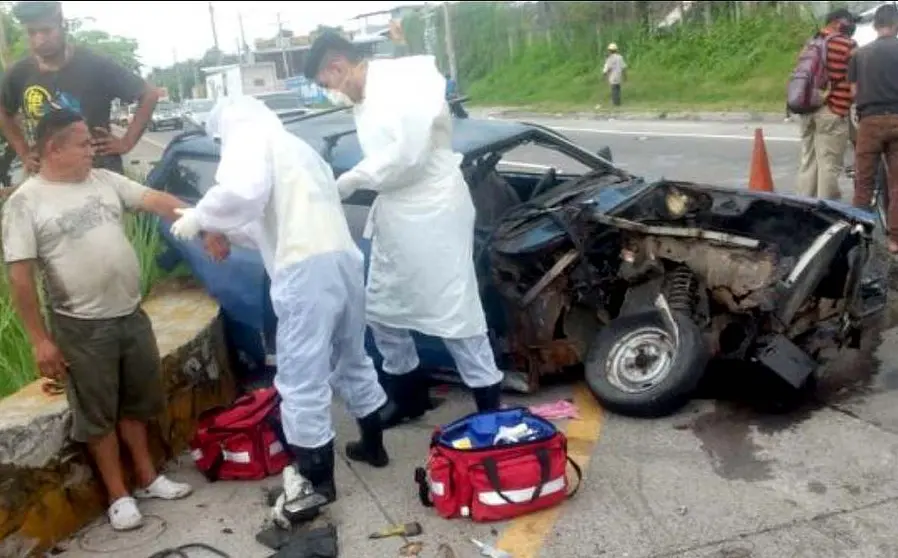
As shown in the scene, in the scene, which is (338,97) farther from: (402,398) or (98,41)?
(98,41)

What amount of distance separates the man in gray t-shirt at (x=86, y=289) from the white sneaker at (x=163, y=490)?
136 millimetres

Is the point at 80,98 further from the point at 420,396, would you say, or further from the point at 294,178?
the point at 420,396

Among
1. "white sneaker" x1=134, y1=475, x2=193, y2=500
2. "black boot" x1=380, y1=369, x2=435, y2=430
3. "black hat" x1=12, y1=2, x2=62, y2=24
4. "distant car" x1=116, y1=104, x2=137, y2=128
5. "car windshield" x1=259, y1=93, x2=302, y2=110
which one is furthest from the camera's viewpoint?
"car windshield" x1=259, y1=93, x2=302, y2=110

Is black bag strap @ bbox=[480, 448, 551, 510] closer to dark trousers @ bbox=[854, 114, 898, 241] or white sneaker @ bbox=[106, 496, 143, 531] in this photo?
white sneaker @ bbox=[106, 496, 143, 531]

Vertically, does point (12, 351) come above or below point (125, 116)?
below

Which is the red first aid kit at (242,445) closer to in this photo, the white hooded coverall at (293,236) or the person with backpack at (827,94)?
the white hooded coverall at (293,236)

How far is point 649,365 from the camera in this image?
4984mm

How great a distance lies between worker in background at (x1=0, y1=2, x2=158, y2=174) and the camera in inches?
211

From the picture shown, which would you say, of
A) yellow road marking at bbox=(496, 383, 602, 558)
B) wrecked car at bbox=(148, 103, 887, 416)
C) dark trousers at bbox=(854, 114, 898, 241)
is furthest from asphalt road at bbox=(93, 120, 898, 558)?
dark trousers at bbox=(854, 114, 898, 241)

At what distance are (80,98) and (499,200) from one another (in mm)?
2219

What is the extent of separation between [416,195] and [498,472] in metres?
1.31

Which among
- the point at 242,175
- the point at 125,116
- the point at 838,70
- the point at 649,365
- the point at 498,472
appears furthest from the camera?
the point at 838,70

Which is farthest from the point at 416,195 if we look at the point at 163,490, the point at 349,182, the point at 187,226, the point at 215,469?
the point at 163,490

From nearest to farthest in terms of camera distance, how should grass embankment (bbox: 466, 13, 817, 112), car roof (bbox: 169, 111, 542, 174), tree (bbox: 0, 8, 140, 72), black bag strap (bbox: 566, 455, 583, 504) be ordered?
1. black bag strap (bbox: 566, 455, 583, 504)
2. car roof (bbox: 169, 111, 542, 174)
3. tree (bbox: 0, 8, 140, 72)
4. grass embankment (bbox: 466, 13, 817, 112)
